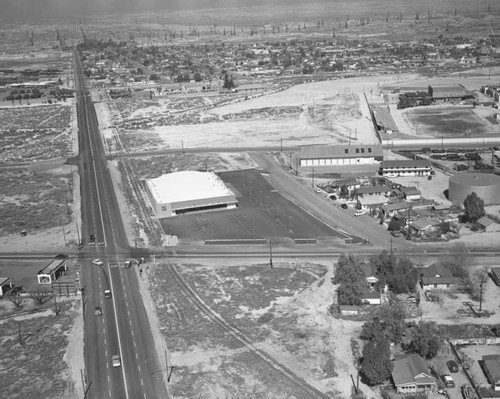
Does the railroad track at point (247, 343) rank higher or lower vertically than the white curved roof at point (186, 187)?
lower

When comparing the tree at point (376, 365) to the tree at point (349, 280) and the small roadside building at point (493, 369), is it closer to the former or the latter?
the small roadside building at point (493, 369)

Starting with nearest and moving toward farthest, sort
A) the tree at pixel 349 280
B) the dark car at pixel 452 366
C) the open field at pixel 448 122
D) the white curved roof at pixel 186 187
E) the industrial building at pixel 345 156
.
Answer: the dark car at pixel 452 366 → the tree at pixel 349 280 → the white curved roof at pixel 186 187 → the industrial building at pixel 345 156 → the open field at pixel 448 122

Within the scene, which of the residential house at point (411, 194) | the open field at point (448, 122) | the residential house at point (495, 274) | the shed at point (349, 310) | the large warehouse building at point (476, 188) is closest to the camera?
the shed at point (349, 310)

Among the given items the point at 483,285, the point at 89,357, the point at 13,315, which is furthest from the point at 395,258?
the point at 13,315

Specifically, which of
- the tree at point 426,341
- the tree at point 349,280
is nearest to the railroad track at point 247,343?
the tree at point 426,341

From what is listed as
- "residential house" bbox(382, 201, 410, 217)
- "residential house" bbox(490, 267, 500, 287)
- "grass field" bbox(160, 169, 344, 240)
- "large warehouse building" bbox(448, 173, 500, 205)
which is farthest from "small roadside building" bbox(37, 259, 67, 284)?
"large warehouse building" bbox(448, 173, 500, 205)

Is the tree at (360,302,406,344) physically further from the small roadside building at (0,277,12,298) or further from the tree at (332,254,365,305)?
the small roadside building at (0,277,12,298)

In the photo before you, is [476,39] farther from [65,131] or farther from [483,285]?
[483,285]
